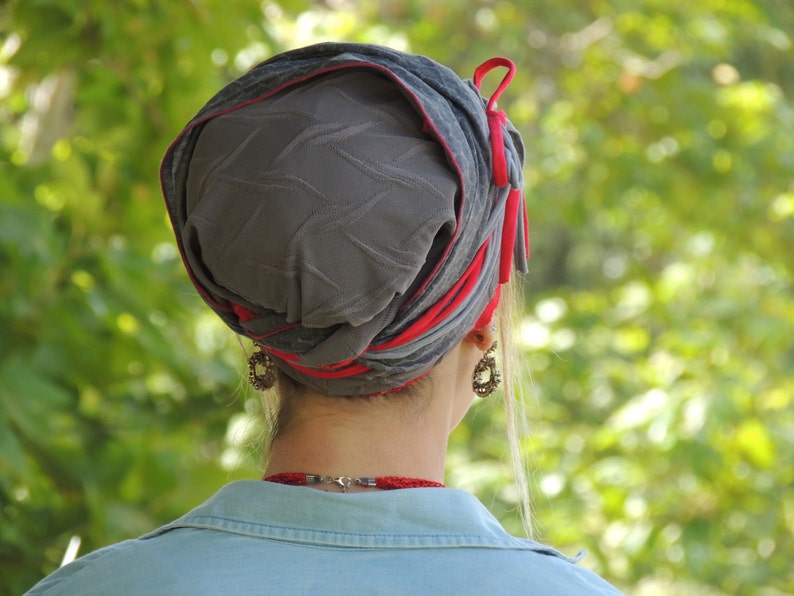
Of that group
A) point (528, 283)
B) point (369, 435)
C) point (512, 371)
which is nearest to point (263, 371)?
point (369, 435)

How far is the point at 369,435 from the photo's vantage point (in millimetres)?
991

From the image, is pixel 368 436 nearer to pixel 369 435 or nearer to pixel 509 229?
pixel 369 435

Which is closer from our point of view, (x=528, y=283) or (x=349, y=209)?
(x=349, y=209)

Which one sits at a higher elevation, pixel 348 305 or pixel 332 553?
pixel 348 305

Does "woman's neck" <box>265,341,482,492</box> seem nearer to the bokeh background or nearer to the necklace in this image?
the necklace

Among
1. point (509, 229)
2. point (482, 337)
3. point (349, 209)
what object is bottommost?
point (482, 337)

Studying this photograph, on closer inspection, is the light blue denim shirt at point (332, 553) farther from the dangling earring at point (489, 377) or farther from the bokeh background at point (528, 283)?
the bokeh background at point (528, 283)

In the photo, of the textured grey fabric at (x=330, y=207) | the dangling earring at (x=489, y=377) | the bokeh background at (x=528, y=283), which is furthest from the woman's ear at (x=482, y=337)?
the bokeh background at (x=528, y=283)

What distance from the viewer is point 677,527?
346cm

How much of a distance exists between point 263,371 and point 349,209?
11.6 inches

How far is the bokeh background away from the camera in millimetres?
1955

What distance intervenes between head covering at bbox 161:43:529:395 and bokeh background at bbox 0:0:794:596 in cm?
47

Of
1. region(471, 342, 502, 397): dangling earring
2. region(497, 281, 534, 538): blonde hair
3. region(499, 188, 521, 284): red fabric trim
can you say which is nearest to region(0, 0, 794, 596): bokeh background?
Result: region(497, 281, 534, 538): blonde hair

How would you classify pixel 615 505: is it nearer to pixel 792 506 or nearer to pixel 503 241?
pixel 792 506
